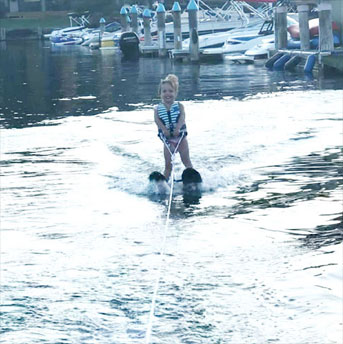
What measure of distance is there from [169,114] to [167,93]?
14.9 inches

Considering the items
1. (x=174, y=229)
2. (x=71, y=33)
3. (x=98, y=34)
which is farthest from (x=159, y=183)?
(x=71, y=33)

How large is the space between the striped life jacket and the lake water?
0.97 metres

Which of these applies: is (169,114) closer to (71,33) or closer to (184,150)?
(184,150)

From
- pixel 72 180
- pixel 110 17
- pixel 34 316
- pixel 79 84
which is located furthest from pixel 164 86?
pixel 110 17

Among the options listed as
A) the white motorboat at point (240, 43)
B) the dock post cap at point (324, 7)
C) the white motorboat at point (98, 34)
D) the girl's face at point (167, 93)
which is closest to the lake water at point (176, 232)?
the girl's face at point (167, 93)

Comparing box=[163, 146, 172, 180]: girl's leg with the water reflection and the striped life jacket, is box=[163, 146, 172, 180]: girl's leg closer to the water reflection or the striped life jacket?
the striped life jacket

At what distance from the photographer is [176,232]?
36.8ft

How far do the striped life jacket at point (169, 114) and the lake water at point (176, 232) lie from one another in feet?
3.20

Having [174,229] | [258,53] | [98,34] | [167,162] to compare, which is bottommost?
[174,229]

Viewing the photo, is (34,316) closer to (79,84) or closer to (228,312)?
(228,312)

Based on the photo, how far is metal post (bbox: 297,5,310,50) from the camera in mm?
36875

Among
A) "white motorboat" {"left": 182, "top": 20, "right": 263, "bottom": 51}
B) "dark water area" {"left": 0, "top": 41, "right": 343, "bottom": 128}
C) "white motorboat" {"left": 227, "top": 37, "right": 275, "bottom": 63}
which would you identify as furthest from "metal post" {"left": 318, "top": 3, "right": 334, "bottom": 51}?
"white motorboat" {"left": 182, "top": 20, "right": 263, "bottom": 51}

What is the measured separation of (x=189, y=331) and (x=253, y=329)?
1.61ft

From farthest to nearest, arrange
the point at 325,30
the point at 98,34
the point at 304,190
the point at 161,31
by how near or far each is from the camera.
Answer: the point at 98,34
the point at 161,31
the point at 325,30
the point at 304,190
